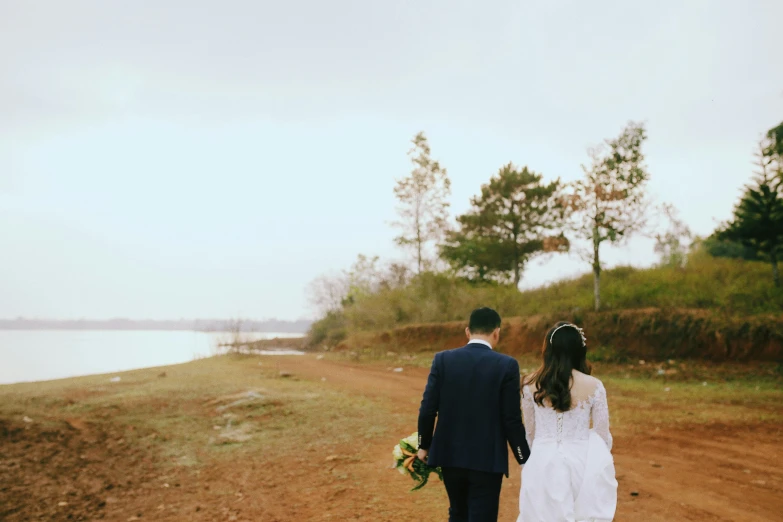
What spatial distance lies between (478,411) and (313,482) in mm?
4532

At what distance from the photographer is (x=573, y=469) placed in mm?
4141

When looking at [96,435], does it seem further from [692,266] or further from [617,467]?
[692,266]

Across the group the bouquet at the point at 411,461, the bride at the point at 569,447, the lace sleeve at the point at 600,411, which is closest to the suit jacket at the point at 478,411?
the bride at the point at 569,447

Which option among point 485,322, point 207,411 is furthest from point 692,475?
point 207,411

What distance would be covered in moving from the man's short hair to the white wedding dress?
0.72m

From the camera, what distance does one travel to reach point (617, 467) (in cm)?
785

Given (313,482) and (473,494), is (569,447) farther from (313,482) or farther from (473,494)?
(313,482)

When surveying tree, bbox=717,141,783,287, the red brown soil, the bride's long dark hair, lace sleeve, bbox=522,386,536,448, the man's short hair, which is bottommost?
the red brown soil

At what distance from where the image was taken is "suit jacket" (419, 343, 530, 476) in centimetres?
402

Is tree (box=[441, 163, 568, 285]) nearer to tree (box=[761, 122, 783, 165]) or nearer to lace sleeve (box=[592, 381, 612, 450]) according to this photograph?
tree (box=[761, 122, 783, 165])

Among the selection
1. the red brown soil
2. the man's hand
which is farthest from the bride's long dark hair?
the red brown soil

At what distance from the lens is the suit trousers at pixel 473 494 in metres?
4.02

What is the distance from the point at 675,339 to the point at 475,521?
16681 millimetres

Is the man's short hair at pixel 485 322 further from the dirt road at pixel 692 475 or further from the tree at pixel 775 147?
the tree at pixel 775 147
